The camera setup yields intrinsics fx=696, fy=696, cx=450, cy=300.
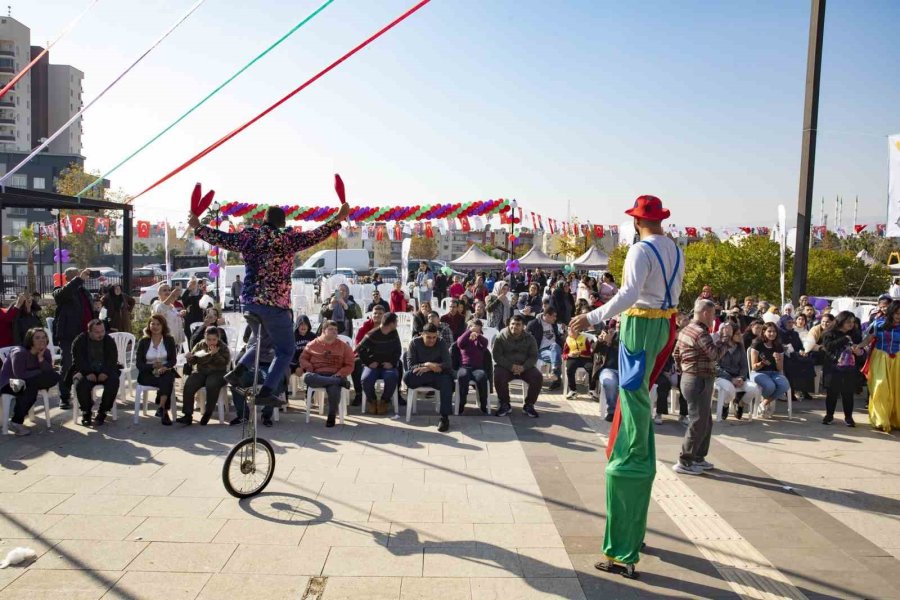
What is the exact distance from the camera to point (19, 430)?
22.1 ft

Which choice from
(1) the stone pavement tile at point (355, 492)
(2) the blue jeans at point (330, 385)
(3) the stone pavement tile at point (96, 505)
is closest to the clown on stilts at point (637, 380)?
(1) the stone pavement tile at point (355, 492)

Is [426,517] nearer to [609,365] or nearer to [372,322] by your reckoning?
[609,365]

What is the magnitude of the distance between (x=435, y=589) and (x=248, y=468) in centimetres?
193

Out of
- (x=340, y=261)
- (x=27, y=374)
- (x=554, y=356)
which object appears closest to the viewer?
(x=27, y=374)

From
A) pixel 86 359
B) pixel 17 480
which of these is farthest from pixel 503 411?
pixel 17 480

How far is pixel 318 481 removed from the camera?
5418 mm

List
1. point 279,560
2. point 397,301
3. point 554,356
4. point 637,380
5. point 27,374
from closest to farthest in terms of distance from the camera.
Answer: point 637,380 < point 279,560 < point 27,374 < point 554,356 < point 397,301

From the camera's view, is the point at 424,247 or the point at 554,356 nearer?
the point at 554,356

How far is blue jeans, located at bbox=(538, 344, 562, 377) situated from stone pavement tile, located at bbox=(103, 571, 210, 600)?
6860mm

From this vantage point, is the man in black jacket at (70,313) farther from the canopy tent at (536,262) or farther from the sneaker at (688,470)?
the canopy tent at (536,262)

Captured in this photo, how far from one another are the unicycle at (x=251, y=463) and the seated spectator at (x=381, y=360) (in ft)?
9.12

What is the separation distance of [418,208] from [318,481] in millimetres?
18353

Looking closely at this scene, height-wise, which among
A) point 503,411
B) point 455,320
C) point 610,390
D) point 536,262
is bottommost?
point 503,411

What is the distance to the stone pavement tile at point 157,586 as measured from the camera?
3.46 m
